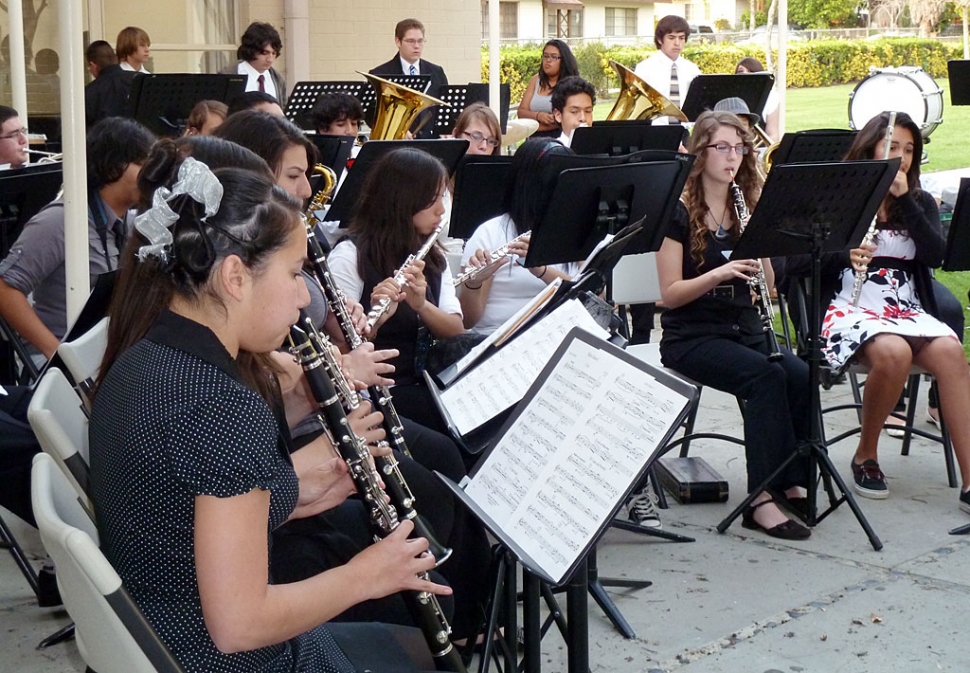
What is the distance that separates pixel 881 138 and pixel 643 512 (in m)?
1.79

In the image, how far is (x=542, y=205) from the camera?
3730mm

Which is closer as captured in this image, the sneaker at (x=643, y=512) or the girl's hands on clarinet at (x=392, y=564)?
the girl's hands on clarinet at (x=392, y=564)

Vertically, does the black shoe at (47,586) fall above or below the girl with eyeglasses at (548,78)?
below

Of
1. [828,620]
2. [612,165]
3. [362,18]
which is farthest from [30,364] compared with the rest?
[362,18]

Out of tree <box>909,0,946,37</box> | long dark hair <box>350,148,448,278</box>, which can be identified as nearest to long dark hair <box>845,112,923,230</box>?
long dark hair <box>350,148,448,278</box>

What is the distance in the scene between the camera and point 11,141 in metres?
5.02

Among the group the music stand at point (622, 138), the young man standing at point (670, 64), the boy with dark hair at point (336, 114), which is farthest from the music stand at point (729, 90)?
the boy with dark hair at point (336, 114)

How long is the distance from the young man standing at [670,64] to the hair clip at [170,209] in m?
7.47

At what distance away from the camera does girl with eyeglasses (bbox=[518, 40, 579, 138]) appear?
8.50 metres

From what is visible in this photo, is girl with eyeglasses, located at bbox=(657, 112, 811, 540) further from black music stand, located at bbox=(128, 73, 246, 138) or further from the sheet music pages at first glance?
black music stand, located at bbox=(128, 73, 246, 138)

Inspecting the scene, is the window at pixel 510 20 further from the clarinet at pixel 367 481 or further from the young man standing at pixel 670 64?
the clarinet at pixel 367 481

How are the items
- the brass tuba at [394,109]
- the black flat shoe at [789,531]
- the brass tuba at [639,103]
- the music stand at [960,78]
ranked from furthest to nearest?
the music stand at [960,78] < the brass tuba at [639,103] < the brass tuba at [394,109] < the black flat shoe at [789,531]

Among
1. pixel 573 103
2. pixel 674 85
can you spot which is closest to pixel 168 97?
pixel 573 103

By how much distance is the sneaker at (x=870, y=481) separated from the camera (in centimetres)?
440
